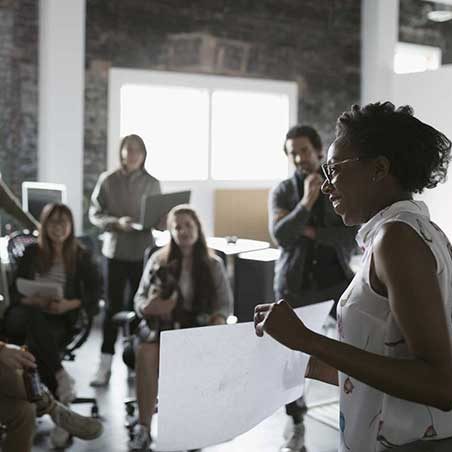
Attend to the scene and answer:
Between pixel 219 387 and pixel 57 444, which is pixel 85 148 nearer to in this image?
pixel 57 444

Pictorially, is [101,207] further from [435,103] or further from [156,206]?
[435,103]

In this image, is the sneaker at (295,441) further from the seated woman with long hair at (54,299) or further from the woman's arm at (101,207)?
the woman's arm at (101,207)

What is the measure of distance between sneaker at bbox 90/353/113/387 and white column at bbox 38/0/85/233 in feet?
6.43

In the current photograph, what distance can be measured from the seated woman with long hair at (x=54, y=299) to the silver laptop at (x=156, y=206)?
705mm

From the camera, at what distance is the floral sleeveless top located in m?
1.20

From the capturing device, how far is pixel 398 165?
4.15 feet

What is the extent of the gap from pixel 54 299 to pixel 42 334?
9.6 inches

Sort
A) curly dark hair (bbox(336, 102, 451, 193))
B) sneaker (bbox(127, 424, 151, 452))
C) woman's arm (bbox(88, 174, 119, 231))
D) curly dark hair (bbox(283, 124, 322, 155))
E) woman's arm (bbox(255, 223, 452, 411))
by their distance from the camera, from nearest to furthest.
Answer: woman's arm (bbox(255, 223, 452, 411)) → curly dark hair (bbox(336, 102, 451, 193)) → sneaker (bbox(127, 424, 151, 452)) → curly dark hair (bbox(283, 124, 322, 155)) → woman's arm (bbox(88, 174, 119, 231))

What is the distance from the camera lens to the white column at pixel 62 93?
20.6 ft

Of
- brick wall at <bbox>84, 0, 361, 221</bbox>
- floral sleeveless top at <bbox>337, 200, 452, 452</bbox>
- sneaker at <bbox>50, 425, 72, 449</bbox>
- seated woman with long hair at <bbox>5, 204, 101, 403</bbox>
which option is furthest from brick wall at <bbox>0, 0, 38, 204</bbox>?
floral sleeveless top at <bbox>337, 200, 452, 452</bbox>

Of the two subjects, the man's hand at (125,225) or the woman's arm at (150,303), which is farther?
the man's hand at (125,225)

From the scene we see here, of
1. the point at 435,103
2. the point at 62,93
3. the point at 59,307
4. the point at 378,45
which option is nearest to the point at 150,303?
the point at 59,307

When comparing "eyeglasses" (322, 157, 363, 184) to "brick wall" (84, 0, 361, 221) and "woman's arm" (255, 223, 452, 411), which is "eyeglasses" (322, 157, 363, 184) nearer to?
"woman's arm" (255, 223, 452, 411)

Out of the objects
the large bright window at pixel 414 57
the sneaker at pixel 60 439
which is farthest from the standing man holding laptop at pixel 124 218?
the large bright window at pixel 414 57
